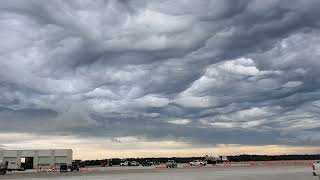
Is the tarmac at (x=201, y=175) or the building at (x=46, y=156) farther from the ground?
the building at (x=46, y=156)

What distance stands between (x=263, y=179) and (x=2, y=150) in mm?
117674

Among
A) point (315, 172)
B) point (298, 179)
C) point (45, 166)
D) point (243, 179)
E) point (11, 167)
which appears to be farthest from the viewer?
point (45, 166)

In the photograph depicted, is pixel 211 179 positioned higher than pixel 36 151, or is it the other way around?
pixel 36 151

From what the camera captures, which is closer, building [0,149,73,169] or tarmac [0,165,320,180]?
tarmac [0,165,320,180]

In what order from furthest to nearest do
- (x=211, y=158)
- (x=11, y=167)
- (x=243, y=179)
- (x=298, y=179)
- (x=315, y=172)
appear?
(x=211, y=158) → (x=11, y=167) → (x=243, y=179) → (x=298, y=179) → (x=315, y=172)

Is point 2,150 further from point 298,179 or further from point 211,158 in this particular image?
point 298,179

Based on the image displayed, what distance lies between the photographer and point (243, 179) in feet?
154

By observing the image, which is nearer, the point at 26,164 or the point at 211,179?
the point at 211,179

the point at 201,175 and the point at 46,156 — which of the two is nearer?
the point at 201,175

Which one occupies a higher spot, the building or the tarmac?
the building

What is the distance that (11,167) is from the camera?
124250 mm

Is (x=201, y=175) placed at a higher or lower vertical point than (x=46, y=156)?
lower

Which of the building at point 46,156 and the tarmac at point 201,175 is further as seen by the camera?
the building at point 46,156

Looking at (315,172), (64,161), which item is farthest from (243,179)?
(64,161)
